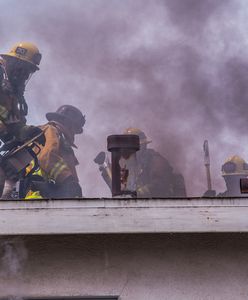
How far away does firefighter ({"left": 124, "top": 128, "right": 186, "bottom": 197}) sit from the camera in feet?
87.4

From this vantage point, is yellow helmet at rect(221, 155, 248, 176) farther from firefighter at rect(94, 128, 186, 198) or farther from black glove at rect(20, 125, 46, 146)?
black glove at rect(20, 125, 46, 146)

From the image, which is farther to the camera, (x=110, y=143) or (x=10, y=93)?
(x=10, y=93)

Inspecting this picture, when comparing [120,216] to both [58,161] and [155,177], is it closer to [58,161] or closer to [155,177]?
[58,161]

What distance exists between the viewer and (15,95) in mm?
24859

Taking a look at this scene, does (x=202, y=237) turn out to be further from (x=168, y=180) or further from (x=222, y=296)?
(x=168, y=180)

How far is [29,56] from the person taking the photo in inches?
1020

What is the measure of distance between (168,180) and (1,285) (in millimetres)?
23145

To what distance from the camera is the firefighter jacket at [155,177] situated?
26.6 metres

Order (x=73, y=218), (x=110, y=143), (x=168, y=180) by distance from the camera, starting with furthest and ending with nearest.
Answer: (x=168, y=180) → (x=110, y=143) → (x=73, y=218)

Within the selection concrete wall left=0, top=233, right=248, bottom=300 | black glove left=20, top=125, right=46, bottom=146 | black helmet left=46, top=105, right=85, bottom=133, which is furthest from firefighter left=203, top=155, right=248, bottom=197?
concrete wall left=0, top=233, right=248, bottom=300

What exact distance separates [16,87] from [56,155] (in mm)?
3790

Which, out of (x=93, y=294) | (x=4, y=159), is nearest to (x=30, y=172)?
(x=4, y=159)

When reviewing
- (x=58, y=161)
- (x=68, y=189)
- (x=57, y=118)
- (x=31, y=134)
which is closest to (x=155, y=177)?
(x=68, y=189)

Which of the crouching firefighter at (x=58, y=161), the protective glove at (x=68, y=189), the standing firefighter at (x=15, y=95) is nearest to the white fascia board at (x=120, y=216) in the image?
the standing firefighter at (x=15, y=95)
